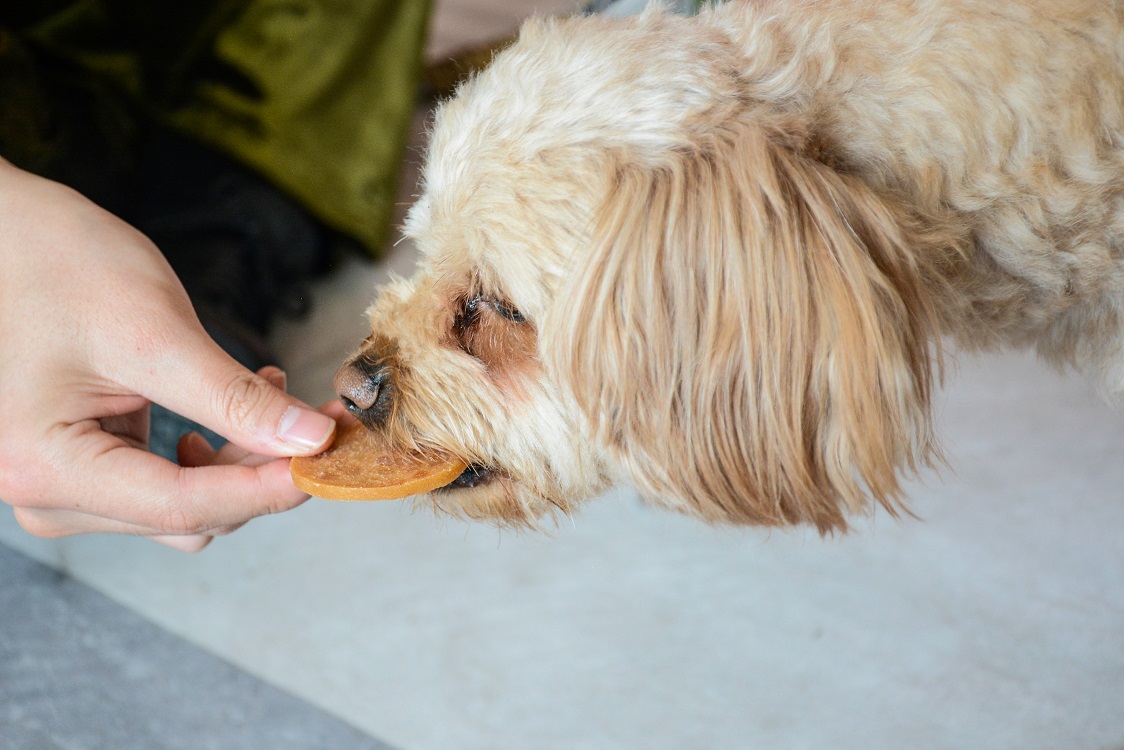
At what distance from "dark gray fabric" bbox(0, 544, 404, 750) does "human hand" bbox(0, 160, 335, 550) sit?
0.38 meters

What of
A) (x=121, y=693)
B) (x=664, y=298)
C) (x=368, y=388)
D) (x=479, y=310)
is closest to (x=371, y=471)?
(x=368, y=388)

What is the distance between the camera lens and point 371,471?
837 mm

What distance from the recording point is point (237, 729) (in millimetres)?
1134

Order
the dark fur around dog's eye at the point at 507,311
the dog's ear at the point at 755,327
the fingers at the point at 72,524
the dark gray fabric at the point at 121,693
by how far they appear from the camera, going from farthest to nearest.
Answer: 1. the dark gray fabric at the point at 121,693
2. the fingers at the point at 72,524
3. the dark fur around dog's eye at the point at 507,311
4. the dog's ear at the point at 755,327

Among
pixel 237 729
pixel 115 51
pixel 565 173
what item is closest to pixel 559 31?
pixel 565 173

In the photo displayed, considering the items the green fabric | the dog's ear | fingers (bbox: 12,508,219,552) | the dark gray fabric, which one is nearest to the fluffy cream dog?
the dog's ear

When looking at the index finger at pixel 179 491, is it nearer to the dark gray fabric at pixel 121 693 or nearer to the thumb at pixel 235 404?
the thumb at pixel 235 404

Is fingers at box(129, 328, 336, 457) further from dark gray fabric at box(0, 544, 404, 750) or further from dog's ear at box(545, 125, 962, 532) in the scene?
dark gray fabric at box(0, 544, 404, 750)

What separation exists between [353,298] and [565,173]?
1.13 m

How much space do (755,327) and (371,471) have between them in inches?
14.6

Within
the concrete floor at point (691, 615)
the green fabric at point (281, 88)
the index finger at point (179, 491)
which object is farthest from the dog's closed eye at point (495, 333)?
the green fabric at point (281, 88)

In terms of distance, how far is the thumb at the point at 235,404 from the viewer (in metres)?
0.82

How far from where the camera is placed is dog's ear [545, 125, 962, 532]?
68 cm

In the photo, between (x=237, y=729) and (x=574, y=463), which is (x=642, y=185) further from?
(x=237, y=729)
